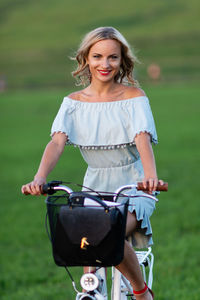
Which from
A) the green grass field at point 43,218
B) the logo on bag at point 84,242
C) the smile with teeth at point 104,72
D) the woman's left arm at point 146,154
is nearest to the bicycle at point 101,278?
the logo on bag at point 84,242

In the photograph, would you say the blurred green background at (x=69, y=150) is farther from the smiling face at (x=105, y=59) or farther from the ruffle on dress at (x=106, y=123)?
the smiling face at (x=105, y=59)

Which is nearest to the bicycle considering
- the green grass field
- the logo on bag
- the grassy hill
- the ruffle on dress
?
the logo on bag

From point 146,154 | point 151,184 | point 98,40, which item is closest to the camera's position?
point 151,184

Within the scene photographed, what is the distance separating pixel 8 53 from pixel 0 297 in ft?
197

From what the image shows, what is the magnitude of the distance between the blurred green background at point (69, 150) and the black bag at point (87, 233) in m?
2.64

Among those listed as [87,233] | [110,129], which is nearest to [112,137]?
[110,129]

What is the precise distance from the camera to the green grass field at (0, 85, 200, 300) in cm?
605

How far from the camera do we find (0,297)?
19.4 feet

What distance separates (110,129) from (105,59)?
1.32 ft

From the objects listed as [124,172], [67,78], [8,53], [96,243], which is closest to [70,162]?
[124,172]

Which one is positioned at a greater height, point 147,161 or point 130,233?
point 147,161

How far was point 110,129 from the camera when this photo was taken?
12.3 ft

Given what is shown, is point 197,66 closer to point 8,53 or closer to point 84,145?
point 8,53

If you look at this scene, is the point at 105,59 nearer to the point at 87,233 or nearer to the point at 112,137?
the point at 112,137
